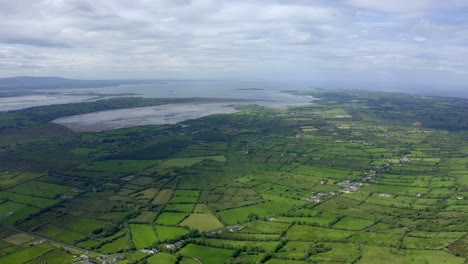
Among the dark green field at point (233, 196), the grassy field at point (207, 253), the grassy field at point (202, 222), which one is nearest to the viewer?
the grassy field at point (207, 253)

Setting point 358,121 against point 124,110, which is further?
point 124,110

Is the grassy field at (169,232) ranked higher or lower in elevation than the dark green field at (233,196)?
lower

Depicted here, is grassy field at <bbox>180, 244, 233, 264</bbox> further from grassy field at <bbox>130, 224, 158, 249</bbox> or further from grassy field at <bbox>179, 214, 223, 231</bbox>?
grassy field at <bbox>179, 214, 223, 231</bbox>

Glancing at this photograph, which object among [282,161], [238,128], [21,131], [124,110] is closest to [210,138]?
[238,128]

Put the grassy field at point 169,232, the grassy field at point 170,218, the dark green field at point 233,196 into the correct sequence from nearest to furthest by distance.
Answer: the dark green field at point 233,196, the grassy field at point 169,232, the grassy field at point 170,218

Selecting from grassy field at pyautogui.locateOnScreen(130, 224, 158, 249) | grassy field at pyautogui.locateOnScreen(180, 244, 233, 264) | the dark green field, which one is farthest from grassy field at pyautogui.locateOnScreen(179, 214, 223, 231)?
grassy field at pyautogui.locateOnScreen(180, 244, 233, 264)

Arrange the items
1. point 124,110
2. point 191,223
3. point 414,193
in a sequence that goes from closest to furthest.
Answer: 1. point 191,223
2. point 414,193
3. point 124,110

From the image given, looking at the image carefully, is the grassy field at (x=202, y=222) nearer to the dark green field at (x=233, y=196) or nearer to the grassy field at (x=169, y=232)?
the dark green field at (x=233, y=196)

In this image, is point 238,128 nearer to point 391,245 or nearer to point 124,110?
point 124,110

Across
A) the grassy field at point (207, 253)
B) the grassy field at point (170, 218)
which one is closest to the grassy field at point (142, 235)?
the grassy field at point (170, 218)
